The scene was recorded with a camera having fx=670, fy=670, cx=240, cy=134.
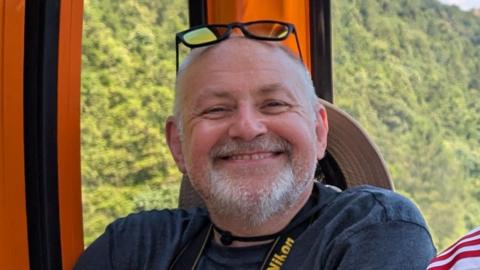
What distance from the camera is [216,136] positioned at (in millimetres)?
1574

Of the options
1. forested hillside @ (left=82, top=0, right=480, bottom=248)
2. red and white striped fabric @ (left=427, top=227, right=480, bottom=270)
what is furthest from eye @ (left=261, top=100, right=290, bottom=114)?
red and white striped fabric @ (left=427, top=227, right=480, bottom=270)

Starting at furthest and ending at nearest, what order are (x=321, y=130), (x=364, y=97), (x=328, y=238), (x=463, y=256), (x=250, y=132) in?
(x=364, y=97) < (x=321, y=130) < (x=250, y=132) < (x=328, y=238) < (x=463, y=256)

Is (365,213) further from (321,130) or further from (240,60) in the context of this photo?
(240,60)

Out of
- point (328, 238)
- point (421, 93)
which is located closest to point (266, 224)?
point (328, 238)

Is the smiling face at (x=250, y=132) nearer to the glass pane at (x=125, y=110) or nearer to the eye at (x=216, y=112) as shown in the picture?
the eye at (x=216, y=112)

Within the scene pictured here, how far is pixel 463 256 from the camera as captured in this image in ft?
2.62

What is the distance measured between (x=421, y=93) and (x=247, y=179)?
954 millimetres

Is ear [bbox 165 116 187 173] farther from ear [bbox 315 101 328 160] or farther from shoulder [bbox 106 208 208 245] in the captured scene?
ear [bbox 315 101 328 160]

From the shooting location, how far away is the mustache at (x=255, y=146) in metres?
1.53

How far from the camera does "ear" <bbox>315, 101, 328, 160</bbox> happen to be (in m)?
1.64

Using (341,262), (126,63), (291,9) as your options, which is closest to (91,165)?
(126,63)

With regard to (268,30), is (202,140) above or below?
below

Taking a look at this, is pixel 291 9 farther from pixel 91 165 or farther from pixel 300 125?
pixel 91 165

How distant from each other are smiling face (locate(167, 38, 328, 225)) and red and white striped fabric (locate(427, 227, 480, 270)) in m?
0.71
